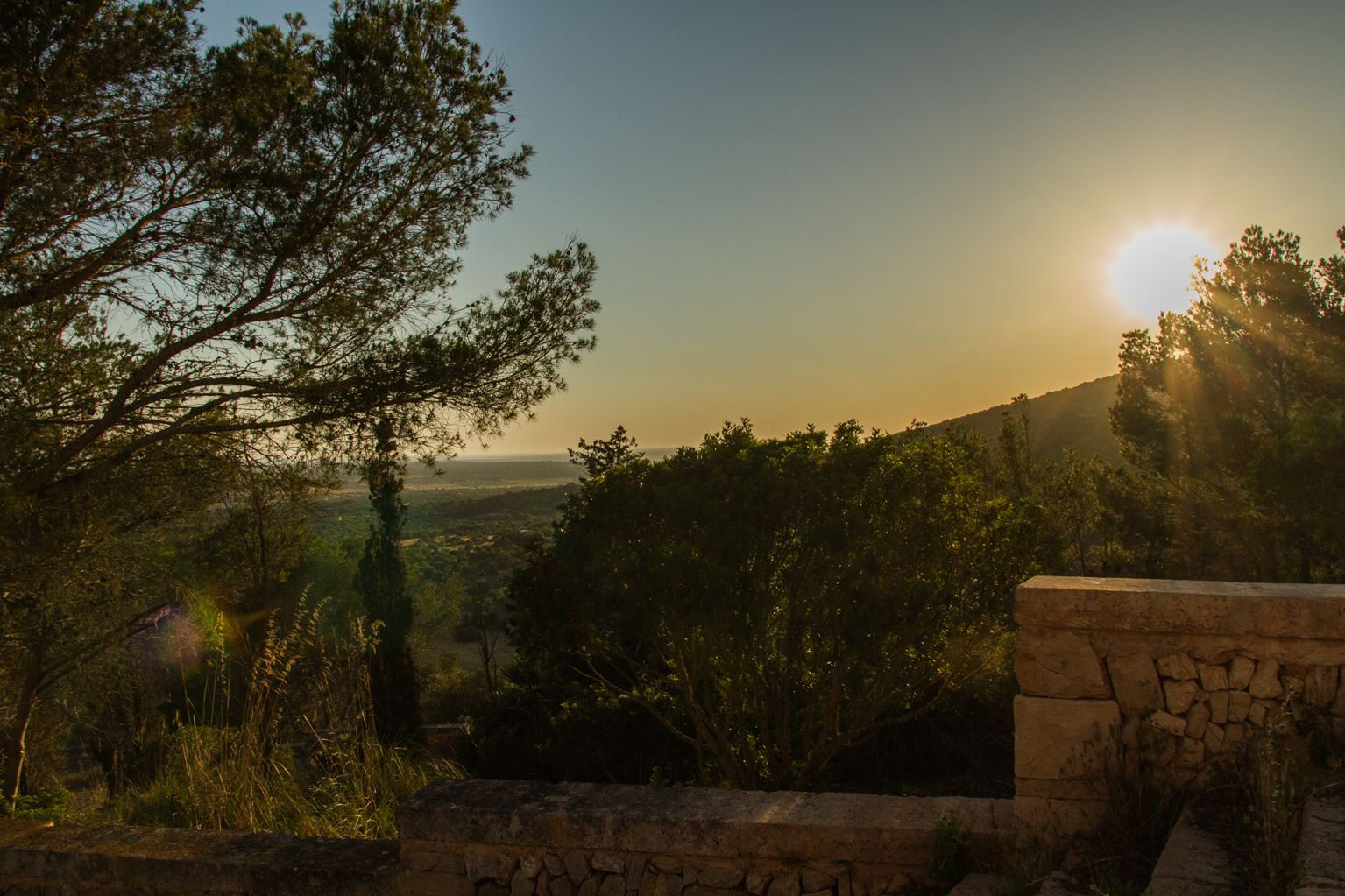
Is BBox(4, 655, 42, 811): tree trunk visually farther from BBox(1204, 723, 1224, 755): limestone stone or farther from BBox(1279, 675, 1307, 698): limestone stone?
BBox(1279, 675, 1307, 698): limestone stone

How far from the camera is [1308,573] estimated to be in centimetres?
994

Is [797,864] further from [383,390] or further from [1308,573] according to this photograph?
[1308,573]

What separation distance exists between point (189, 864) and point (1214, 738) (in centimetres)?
392

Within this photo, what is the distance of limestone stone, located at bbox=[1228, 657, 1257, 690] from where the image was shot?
245 centimetres

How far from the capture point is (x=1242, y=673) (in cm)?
245

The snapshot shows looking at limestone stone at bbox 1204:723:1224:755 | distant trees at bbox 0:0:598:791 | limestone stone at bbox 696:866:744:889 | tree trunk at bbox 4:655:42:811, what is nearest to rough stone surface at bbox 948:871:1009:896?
limestone stone at bbox 696:866:744:889

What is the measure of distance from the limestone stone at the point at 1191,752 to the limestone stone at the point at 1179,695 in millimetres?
95

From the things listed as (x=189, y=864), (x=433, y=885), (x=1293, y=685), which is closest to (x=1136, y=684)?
(x=1293, y=685)

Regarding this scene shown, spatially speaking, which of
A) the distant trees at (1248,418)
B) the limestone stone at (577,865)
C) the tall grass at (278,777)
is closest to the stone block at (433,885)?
the limestone stone at (577,865)

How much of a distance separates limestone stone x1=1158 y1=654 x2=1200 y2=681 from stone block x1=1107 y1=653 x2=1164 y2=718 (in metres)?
0.04

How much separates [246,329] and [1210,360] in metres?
13.7

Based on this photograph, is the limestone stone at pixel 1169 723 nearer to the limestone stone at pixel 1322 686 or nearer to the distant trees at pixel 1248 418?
the limestone stone at pixel 1322 686

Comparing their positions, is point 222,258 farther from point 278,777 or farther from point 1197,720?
point 1197,720

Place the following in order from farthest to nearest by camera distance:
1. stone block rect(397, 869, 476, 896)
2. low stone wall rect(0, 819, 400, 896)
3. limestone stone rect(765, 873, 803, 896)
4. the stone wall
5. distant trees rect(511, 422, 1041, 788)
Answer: distant trees rect(511, 422, 1041, 788)
low stone wall rect(0, 819, 400, 896)
stone block rect(397, 869, 476, 896)
limestone stone rect(765, 873, 803, 896)
the stone wall
